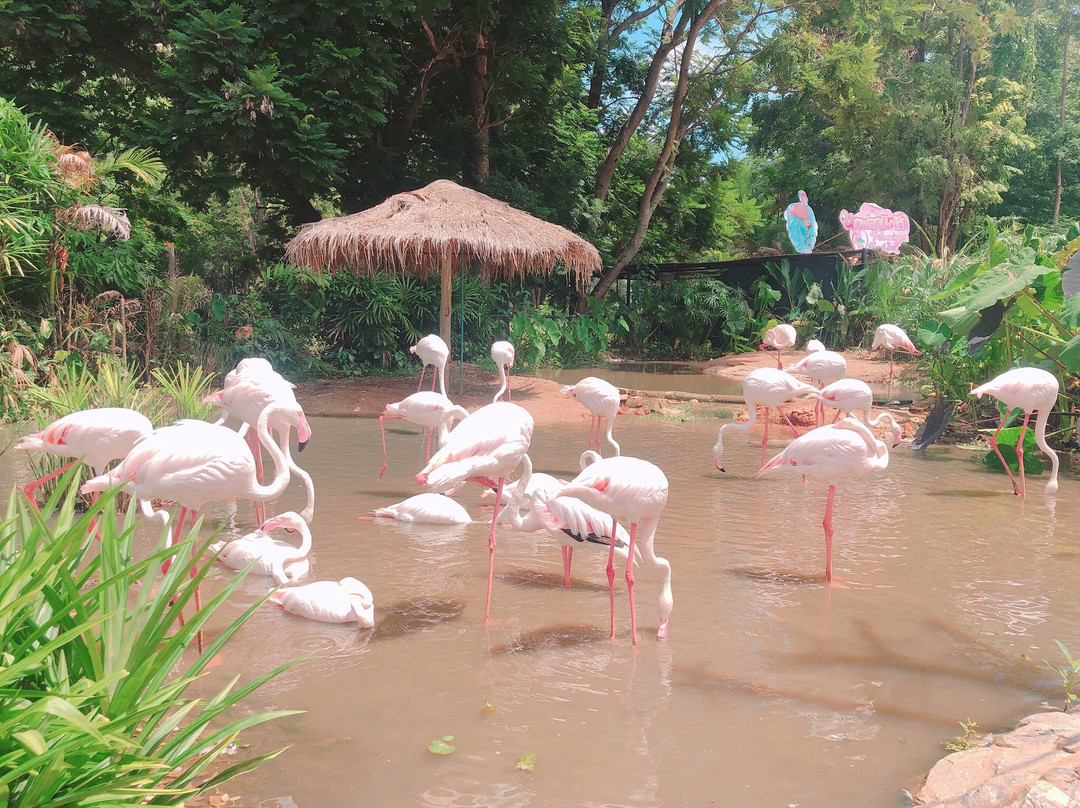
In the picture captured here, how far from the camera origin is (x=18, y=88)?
14625mm

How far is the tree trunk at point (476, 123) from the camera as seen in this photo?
1645cm

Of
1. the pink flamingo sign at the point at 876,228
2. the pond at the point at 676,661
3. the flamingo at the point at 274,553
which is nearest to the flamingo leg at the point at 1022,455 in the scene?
the pond at the point at 676,661

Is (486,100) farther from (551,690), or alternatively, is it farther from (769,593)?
(551,690)

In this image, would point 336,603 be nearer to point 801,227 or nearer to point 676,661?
point 676,661

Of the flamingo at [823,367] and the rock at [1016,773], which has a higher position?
the flamingo at [823,367]

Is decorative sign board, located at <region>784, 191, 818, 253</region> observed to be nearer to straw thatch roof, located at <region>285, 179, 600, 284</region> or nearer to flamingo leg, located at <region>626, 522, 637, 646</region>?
straw thatch roof, located at <region>285, 179, 600, 284</region>

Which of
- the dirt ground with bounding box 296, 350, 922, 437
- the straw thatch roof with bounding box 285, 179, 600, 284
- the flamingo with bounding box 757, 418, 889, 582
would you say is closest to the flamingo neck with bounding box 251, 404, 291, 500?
the flamingo with bounding box 757, 418, 889, 582

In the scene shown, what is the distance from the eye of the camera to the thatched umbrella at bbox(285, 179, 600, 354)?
12625 millimetres

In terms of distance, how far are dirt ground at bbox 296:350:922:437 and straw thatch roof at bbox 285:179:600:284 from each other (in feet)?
6.25

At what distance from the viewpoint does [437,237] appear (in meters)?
12.5

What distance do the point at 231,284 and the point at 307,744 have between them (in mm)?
16868

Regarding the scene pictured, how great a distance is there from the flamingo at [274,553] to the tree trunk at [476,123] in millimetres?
12976

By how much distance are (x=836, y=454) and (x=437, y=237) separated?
8362 mm

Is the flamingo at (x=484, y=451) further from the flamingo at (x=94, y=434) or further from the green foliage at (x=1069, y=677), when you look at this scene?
the green foliage at (x=1069, y=677)
